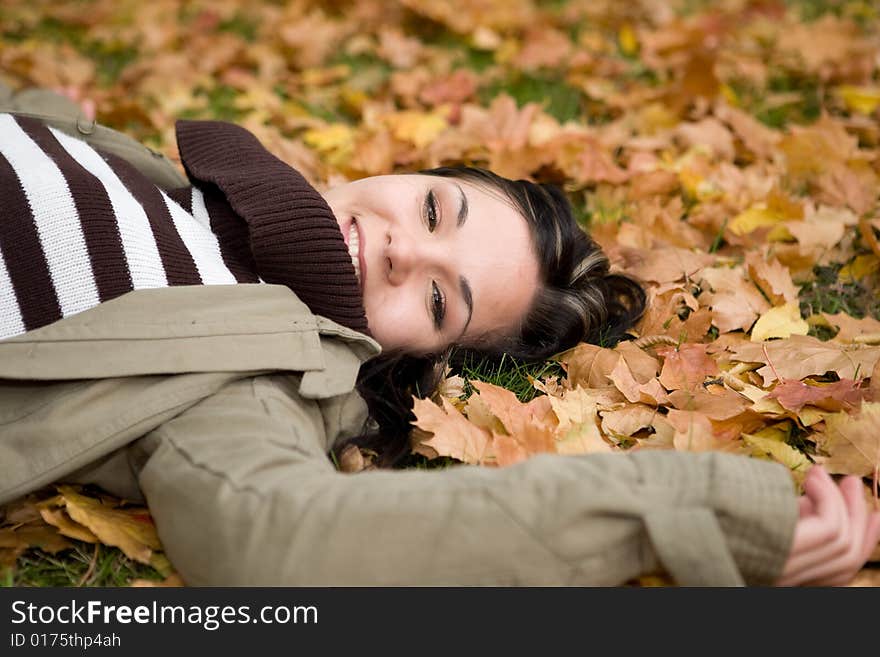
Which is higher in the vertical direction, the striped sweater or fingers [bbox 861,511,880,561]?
the striped sweater

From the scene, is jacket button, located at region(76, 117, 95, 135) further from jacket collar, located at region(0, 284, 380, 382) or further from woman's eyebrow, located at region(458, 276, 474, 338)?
woman's eyebrow, located at region(458, 276, 474, 338)

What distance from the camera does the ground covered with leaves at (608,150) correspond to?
1.92 m

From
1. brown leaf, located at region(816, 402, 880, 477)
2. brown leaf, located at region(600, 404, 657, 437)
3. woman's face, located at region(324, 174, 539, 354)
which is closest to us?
brown leaf, located at region(816, 402, 880, 477)

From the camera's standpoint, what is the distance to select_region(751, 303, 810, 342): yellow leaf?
7.57 feet

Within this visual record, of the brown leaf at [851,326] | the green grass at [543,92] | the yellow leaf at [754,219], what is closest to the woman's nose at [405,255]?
the brown leaf at [851,326]

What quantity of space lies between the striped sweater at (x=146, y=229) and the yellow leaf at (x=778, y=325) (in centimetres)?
105

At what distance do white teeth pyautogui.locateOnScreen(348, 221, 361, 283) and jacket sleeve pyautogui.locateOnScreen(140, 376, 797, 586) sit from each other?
2.30ft

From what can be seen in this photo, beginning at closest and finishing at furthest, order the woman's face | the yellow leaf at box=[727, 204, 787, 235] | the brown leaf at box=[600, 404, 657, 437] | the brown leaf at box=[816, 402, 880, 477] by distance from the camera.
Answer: the brown leaf at box=[816, 402, 880, 477] < the brown leaf at box=[600, 404, 657, 437] < the woman's face < the yellow leaf at box=[727, 204, 787, 235]

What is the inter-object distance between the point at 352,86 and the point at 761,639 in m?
3.24

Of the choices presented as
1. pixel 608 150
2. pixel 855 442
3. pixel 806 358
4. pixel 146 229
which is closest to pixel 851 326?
pixel 806 358

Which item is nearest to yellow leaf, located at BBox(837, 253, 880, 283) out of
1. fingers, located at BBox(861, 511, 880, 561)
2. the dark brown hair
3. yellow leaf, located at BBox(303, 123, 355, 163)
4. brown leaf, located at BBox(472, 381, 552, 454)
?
the dark brown hair

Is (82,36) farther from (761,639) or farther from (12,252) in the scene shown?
(761,639)

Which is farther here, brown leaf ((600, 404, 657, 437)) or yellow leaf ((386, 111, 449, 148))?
yellow leaf ((386, 111, 449, 148))

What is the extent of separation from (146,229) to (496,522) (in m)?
1.02
